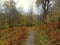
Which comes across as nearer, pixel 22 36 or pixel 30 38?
pixel 30 38

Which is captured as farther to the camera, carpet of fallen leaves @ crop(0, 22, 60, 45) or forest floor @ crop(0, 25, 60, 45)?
forest floor @ crop(0, 25, 60, 45)

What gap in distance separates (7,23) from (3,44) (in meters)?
30.3

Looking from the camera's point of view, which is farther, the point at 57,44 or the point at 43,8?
the point at 43,8

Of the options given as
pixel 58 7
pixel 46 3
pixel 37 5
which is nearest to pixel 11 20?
pixel 37 5

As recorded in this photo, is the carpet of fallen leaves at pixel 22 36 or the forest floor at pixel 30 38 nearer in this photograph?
the carpet of fallen leaves at pixel 22 36

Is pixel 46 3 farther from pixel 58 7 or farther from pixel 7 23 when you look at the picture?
pixel 58 7

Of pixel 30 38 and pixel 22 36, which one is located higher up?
pixel 22 36

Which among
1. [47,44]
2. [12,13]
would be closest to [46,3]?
[12,13]

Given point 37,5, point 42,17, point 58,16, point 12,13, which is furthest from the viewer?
point 12,13

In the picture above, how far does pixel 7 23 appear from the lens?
43500 mm

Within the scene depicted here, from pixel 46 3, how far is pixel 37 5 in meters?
3.44

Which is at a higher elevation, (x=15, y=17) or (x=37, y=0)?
(x=37, y=0)

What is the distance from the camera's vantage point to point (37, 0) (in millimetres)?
41188

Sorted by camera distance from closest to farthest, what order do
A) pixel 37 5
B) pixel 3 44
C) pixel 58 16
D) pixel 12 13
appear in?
pixel 3 44 < pixel 58 16 < pixel 37 5 < pixel 12 13
